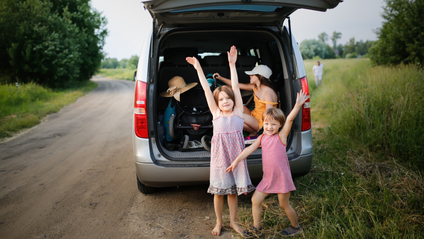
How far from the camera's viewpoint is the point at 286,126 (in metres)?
2.76

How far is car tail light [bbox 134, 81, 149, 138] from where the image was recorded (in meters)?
3.15

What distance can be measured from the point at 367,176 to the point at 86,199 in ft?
10.8

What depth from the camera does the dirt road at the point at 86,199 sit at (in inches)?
120

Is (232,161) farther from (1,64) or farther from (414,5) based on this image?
(1,64)

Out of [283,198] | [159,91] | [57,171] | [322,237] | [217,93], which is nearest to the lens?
[322,237]

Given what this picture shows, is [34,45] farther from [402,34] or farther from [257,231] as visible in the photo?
[257,231]

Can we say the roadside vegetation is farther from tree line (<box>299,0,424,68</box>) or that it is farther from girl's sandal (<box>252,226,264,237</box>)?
tree line (<box>299,0,424,68</box>)

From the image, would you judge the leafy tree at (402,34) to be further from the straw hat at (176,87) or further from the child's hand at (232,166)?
the child's hand at (232,166)

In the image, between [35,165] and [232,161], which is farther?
[35,165]

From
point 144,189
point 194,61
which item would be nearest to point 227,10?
point 194,61

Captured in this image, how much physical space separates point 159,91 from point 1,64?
17.4 meters

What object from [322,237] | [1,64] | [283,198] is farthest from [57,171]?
[1,64]

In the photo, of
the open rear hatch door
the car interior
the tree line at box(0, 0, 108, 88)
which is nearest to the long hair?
the car interior

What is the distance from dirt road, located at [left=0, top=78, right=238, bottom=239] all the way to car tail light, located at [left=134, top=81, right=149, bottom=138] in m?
0.89
